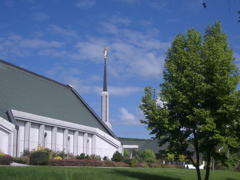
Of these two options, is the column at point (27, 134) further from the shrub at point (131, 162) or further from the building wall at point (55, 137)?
the shrub at point (131, 162)

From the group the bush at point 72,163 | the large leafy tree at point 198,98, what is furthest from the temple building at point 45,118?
the large leafy tree at point 198,98

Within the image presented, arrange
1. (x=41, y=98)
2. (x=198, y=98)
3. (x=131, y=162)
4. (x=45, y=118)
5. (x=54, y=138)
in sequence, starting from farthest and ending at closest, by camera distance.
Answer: (x=41, y=98), (x=131, y=162), (x=54, y=138), (x=45, y=118), (x=198, y=98)

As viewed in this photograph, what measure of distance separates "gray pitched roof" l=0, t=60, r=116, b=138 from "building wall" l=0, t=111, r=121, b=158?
138cm

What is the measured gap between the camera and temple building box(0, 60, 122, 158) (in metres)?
34.1

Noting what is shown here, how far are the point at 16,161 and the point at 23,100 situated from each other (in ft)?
40.4

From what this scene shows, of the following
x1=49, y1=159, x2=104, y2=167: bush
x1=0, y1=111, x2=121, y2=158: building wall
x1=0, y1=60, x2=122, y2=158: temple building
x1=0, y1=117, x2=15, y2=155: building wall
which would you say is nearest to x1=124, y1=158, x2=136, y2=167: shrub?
x1=0, y1=111, x2=121, y2=158: building wall

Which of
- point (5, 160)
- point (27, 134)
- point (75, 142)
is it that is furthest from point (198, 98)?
point (75, 142)

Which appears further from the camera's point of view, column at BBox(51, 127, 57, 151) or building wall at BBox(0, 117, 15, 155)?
column at BBox(51, 127, 57, 151)

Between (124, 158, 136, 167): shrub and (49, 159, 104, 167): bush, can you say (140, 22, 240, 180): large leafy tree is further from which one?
(124, 158, 136, 167): shrub

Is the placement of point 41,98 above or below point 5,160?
above

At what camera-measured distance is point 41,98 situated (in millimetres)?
45250

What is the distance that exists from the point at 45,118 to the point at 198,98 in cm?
2231

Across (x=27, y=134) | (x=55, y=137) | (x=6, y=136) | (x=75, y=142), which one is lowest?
(x=75, y=142)

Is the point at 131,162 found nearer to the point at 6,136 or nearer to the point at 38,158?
the point at 6,136
